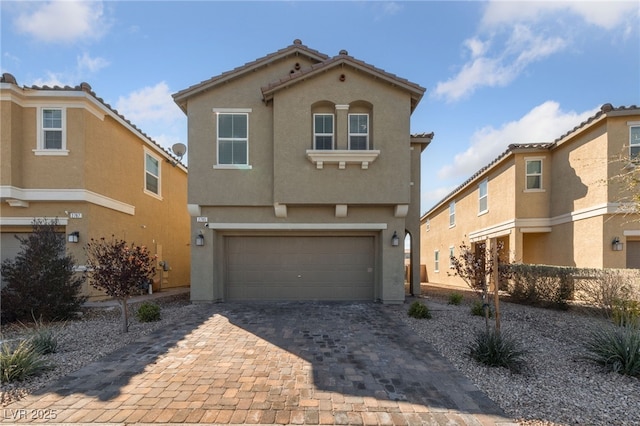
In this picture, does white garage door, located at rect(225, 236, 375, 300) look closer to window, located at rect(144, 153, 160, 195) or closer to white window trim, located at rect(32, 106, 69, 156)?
white window trim, located at rect(32, 106, 69, 156)

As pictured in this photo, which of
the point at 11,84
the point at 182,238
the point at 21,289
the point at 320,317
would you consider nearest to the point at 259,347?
the point at 320,317

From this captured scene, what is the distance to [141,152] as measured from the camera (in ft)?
44.3

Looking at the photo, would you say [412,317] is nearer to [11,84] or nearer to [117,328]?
[117,328]

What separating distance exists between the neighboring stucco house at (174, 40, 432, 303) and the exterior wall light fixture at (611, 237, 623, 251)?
7.97 meters

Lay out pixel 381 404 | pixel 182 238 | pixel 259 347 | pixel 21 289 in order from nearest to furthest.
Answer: pixel 381 404 < pixel 259 347 < pixel 21 289 < pixel 182 238

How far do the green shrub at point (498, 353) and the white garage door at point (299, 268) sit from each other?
5.21 meters

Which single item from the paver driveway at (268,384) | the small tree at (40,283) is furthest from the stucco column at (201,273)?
the small tree at (40,283)

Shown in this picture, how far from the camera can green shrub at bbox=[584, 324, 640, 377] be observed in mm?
4684

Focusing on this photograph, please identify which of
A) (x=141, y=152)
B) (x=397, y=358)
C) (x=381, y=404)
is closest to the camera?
(x=381, y=404)

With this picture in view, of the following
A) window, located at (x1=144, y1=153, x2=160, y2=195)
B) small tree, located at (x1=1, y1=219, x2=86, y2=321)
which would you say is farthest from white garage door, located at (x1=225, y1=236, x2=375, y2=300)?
window, located at (x1=144, y1=153, x2=160, y2=195)

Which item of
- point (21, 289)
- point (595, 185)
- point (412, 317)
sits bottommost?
point (412, 317)

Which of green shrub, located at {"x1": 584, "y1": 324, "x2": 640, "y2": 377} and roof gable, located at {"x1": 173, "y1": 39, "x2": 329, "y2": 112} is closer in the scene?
green shrub, located at {"x1": 584, "y1": 324, "x2": 640, "y2": 377}

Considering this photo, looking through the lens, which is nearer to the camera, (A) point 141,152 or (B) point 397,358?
(B) point 397,358

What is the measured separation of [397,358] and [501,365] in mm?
1711
